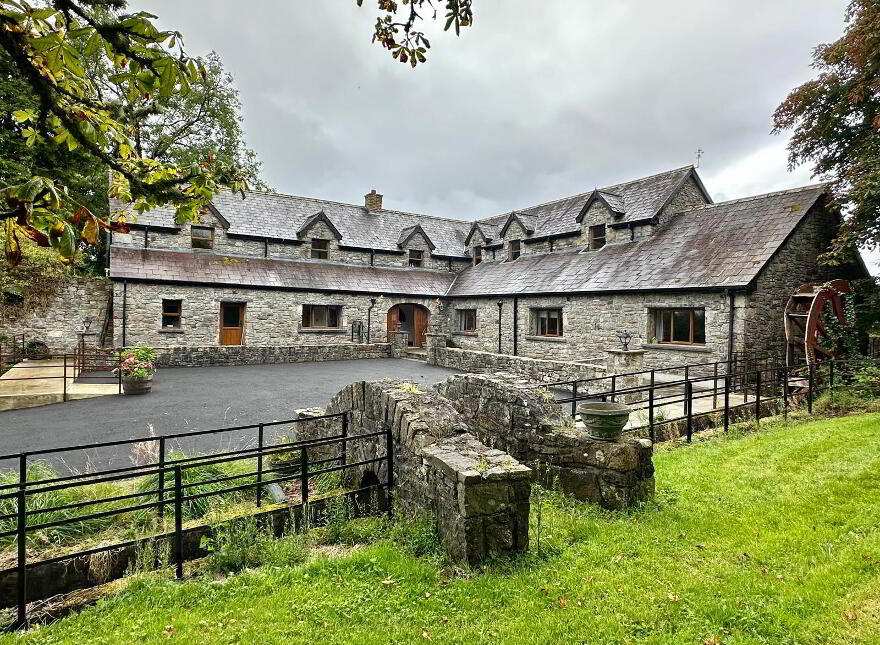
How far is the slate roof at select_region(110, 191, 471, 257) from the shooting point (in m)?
24.0

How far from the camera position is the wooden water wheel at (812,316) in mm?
13405

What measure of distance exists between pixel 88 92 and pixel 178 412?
9440 mm

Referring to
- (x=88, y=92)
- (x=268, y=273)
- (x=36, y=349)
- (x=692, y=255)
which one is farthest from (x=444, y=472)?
(x=36, y=349)

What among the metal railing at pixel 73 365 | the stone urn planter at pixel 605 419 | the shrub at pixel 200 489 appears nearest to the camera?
the stone urn planter at pixel 605 419

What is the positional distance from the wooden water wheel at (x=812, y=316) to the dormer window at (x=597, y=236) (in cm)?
879

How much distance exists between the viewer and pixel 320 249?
25.8m

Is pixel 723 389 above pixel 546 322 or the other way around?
the other way around

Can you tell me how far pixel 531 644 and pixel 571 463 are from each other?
10.7 feet

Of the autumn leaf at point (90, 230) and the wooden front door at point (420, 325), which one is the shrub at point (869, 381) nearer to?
the autumn leaf at point (90, 230)

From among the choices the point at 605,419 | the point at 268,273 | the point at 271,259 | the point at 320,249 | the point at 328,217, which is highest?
the point at 328,217

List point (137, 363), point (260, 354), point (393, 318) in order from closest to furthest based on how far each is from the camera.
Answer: point (137, 363), point (260, 354), point (393, 318)

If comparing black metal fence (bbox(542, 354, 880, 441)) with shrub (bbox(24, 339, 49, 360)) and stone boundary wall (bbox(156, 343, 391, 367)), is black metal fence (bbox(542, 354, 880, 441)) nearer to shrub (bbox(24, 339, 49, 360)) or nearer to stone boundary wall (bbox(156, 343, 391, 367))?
stone boundary wall (bbox(156, 343, 391, 367))

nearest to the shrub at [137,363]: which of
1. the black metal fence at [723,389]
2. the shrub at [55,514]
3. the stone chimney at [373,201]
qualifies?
the shrub at [55,514]

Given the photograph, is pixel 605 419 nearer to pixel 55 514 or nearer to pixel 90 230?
pixel 90 230
